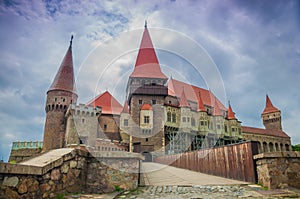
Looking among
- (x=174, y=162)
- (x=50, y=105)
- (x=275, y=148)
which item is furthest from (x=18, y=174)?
(x=275, y=148)

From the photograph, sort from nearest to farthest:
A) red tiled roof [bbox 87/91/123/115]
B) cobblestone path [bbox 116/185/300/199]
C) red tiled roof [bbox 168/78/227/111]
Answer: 1. cobblestone path [bbox 116/185/300/199]
2. red tiled roof [bbox 87/91/123/115]
3. red tiled roof [bbox 168/78/227/111]

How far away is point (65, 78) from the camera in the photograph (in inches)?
1248

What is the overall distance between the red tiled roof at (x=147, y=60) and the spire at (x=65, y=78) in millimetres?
9900

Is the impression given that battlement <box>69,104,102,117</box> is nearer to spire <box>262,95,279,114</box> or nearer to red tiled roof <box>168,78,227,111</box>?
red tiled roof <box>168,78,227,111</box>

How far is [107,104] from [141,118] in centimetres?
679

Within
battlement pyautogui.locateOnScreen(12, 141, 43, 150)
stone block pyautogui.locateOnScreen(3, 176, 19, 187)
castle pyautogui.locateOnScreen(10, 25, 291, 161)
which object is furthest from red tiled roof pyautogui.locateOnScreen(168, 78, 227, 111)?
stone block pyautogui.locateOnScreen(3, 176, 19, 187)

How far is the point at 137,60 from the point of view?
3822 centimetres

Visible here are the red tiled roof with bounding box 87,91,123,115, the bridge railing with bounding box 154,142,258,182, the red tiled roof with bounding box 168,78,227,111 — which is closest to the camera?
the bridge railing with bounding box 154,142,258,182

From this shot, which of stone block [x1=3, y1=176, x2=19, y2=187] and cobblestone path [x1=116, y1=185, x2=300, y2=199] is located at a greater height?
stone block [x1=3, y1=176, x2=19, y2=187]

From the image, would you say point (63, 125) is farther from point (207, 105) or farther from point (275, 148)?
point (275, 148)

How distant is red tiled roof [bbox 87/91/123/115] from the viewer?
33.2 m

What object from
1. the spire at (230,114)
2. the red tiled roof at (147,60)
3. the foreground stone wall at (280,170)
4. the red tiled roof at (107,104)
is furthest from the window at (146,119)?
the foreground stone wall at (280,170)

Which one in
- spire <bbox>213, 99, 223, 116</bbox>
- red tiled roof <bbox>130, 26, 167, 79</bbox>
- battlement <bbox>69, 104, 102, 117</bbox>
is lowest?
battlement <bbox>69, 104, 102, 117</bbox>

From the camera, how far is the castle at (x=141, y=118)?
92.9 feet
